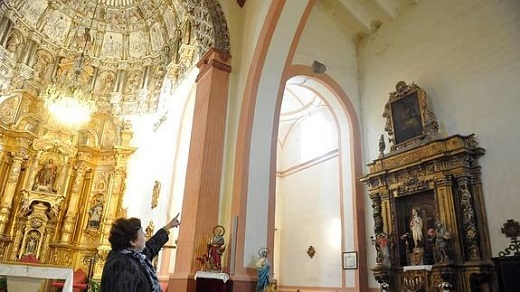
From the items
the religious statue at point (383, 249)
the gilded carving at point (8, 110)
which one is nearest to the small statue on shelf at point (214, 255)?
the religious statue at point (383, 249)

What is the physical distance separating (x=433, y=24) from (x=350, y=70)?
217 cm

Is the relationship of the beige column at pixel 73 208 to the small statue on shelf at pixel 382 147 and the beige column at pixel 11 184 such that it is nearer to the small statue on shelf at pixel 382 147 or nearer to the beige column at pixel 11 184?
the beige column at pixel 11 184

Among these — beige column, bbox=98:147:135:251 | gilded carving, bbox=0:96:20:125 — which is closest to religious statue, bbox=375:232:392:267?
beige column, bbox=98:147:135:251

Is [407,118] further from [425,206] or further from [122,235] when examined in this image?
[122,235]

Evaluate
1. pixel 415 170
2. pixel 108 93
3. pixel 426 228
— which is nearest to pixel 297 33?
pixel 415 170

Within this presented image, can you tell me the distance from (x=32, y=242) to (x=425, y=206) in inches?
444

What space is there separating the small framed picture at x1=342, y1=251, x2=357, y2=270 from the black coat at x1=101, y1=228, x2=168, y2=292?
6274 millimetres

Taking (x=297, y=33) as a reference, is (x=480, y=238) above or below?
below

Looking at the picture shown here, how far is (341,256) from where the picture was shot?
8.48 metres

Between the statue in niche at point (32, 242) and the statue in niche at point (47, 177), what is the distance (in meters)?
1.43

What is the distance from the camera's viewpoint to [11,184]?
11875 mm

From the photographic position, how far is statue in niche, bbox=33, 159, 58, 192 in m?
12.5

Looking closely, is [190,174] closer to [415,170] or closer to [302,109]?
[415,170]

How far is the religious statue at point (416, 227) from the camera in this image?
6.61 metres
